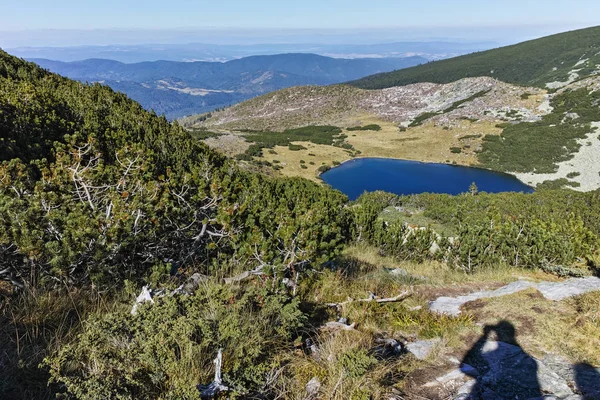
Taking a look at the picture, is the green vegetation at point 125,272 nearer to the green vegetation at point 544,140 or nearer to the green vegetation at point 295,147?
the green vegetation at point 295,147

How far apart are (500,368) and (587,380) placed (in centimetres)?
76

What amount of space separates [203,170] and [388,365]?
18.0ft

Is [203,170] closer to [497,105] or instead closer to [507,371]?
[507,371]

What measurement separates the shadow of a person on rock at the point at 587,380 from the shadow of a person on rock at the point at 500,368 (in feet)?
1.14

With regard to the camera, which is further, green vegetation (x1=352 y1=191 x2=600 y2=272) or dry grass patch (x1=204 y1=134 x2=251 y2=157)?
dry grass patch (x1=204 y1=134 x2=251 y2=157)

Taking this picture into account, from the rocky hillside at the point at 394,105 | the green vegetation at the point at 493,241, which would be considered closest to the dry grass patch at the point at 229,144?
the rocky hillside at the point at 394,105

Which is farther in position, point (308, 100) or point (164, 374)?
point (308, 100)

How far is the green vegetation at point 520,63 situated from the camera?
143250 mm

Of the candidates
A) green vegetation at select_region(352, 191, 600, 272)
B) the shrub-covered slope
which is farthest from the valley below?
the shrub-covered slope

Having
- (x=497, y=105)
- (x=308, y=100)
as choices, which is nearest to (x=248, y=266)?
(x=497, y=105)

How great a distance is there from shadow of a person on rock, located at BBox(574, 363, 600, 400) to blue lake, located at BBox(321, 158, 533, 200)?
36.6 m

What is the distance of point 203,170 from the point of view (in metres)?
7.36

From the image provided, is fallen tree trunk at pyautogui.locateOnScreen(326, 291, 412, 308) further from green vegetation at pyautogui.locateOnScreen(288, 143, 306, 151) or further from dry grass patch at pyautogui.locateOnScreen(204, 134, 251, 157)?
green vegetation at pyautogui.locateOnScreen(288, 143, 306, 151)

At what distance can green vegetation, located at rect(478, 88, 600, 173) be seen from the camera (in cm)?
4703
